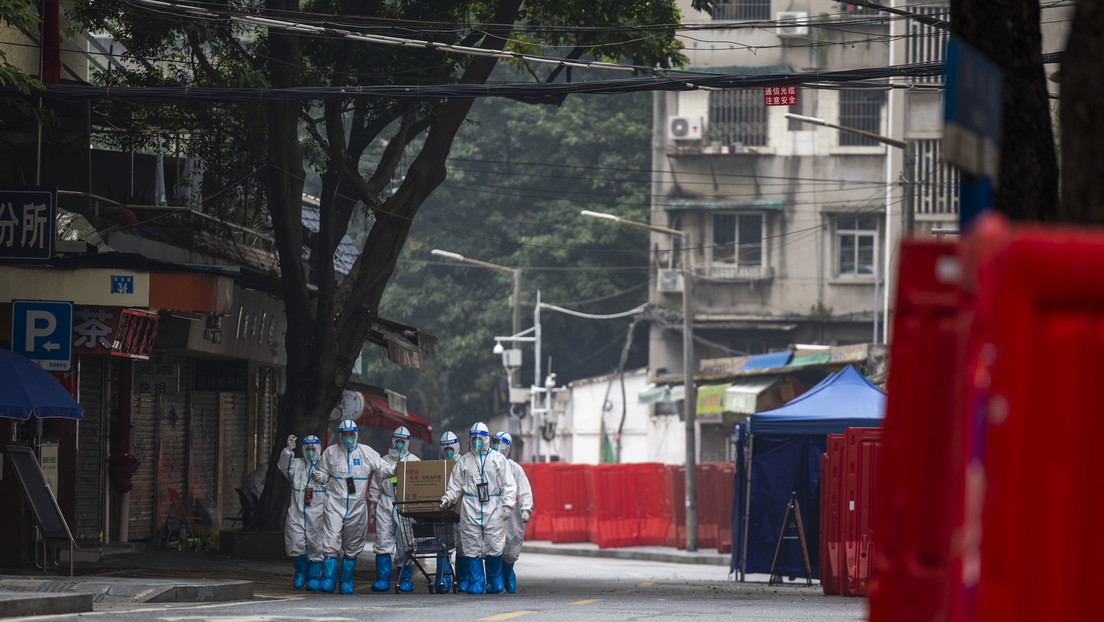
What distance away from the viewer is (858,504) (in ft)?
55.9

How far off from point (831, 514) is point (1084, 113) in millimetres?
12935

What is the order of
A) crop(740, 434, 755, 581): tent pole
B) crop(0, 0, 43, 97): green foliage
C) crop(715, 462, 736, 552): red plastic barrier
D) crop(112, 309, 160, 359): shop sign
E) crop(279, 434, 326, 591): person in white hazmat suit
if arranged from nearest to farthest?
1. crop(0, 0, 43, 97): green foliage
2. crop(279, 434, 326, 591): person in white hazmat suit
3. crop(112, 309, 160, 359): shop sign
4. crop(740, 434, 755, 581): tent pole
5. crop(715, 462, 736, 552): red plastic barrier

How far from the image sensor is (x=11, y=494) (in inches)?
702

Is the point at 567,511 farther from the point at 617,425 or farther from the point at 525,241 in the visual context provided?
the point at 525,241

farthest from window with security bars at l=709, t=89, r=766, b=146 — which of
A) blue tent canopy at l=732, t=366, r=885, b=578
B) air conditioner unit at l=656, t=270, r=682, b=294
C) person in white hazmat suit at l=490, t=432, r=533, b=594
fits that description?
person in white hazmat suit at l=490, t=432, r=533, b=594

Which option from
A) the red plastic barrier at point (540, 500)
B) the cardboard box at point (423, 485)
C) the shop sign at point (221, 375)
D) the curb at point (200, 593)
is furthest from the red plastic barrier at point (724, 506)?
the curb at point (200, 593)

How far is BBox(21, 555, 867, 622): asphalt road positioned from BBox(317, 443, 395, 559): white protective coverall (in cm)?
61

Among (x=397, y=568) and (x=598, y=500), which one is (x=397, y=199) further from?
(x=598, y=500)

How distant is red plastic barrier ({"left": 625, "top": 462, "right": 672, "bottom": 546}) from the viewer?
33312 millimetres

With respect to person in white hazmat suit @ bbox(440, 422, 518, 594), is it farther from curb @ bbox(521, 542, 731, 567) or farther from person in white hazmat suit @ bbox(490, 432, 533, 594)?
curb @ bbox(521, 542, 731, 567)

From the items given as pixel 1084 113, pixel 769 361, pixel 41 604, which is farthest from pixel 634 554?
pixel 1084 113

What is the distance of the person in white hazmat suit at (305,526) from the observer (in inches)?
691

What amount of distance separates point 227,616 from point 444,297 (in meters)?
41.0

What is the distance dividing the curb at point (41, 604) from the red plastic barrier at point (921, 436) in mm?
9630
